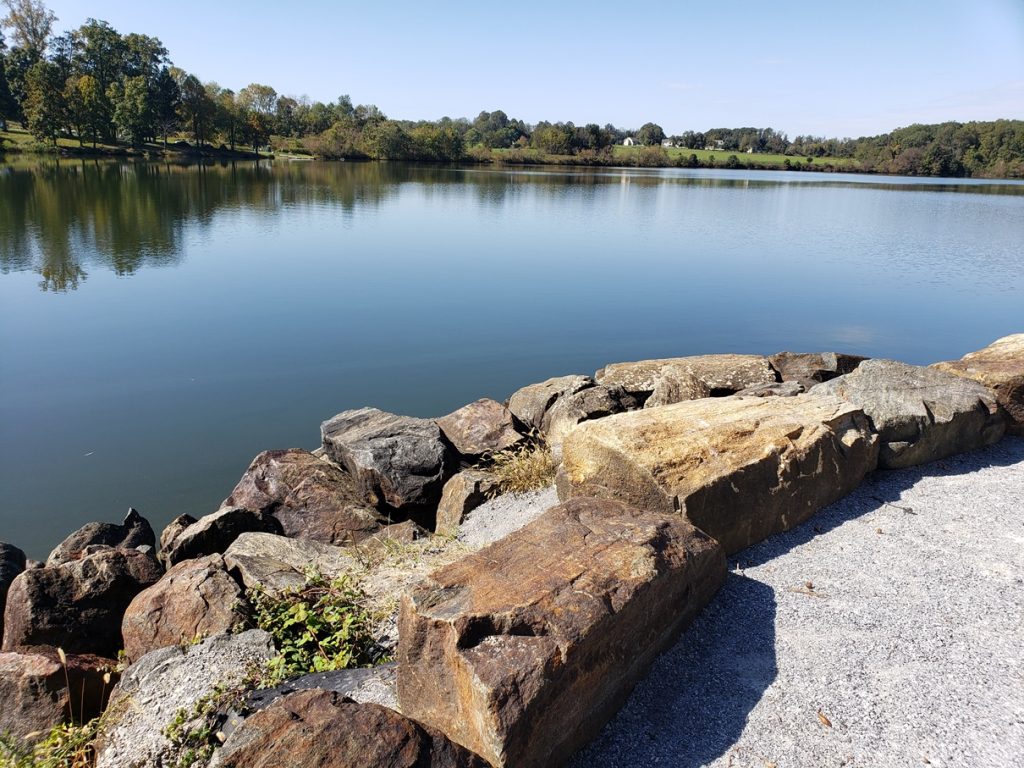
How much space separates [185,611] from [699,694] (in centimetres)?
341

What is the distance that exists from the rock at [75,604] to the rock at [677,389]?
5644 mm

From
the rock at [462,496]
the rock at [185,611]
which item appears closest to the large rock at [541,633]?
the rock at [185,611]

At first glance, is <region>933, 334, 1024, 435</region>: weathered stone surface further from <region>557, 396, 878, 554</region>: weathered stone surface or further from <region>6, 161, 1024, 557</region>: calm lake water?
<region>6, 161, 1024, 557</region>: calm lake water

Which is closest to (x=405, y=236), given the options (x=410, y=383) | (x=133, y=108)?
(x=410, y=383)

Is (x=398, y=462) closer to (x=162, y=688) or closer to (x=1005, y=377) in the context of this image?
(x=162, y=688)

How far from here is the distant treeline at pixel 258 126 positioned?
77.0 m

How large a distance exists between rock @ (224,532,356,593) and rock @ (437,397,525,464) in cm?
240

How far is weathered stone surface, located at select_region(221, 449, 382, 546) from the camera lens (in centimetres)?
788

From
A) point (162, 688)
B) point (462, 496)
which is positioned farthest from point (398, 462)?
point (162, 688)

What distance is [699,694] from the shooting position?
12.3ft

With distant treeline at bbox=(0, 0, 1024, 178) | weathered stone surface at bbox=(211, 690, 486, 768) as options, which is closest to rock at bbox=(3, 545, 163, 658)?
weathered stone surface at bbox=(211, 690, 486, 768)

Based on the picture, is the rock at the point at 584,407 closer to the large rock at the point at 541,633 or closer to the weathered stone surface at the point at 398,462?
the weathered stone surface at the point at 398,462

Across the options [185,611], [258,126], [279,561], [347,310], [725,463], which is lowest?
[279,561]

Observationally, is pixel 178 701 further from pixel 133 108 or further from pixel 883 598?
pixel 133 108
